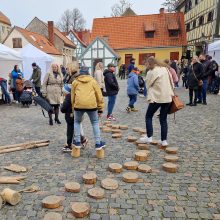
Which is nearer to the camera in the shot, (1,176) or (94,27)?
(1,176)

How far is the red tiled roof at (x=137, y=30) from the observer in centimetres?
3581

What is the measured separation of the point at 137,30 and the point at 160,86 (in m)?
34.0

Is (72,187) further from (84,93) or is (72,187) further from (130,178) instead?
(84,93)

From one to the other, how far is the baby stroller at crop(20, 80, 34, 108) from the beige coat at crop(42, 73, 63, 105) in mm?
3859

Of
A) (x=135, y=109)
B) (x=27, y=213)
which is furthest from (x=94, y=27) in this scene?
(x=27, y=213)

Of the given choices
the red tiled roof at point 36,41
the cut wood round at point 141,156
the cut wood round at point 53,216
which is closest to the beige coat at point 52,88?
the cut wood round at point 141,156

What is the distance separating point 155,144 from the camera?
5.41 meters

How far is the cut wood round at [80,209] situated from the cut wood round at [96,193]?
9.2 inches

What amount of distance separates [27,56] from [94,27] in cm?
2327

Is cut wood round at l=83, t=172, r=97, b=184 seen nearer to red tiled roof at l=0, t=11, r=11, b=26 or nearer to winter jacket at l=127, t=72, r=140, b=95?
winter jacket at l=127, t=72, r=140, b=95

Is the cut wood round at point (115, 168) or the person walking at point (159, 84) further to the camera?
the person walking at point (159, 84)

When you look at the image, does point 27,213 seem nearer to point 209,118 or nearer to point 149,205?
point 149,205

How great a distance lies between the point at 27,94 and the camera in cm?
1084

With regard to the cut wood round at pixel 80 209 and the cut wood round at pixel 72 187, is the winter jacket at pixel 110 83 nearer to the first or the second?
the cut wood round at pixel 72 187
